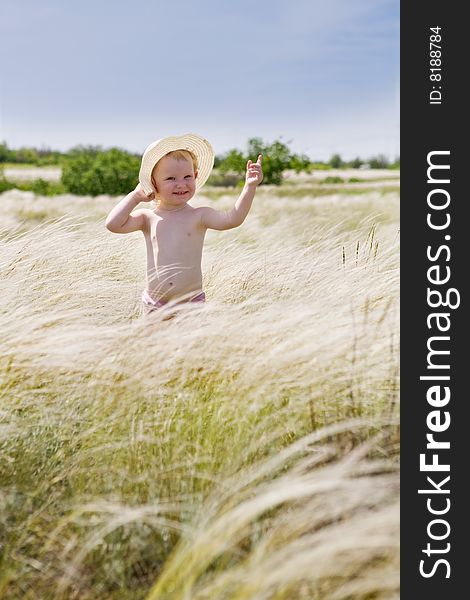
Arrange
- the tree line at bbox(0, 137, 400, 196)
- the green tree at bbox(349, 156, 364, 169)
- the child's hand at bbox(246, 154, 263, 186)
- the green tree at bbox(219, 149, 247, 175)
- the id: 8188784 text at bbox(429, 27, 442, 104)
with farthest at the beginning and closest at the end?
the green tree at bbox(349, 156, 364, 169) < the tree line at bbox(0, 137, 400, 196) < the green tree at bbox(219, 149, 247, 175) < the child's hand at bbox(246, 154, 263, 186) < the id: 8188784 text at bbox(429, 27, 442, 104)

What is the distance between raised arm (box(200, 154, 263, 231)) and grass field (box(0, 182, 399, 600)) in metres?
0.49

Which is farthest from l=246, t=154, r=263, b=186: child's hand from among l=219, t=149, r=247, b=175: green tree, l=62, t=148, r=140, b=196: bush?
l=62, t=148, r=140, b=196: bush

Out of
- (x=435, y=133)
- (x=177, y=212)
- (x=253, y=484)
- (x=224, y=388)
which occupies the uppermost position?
(x=435, y=133)

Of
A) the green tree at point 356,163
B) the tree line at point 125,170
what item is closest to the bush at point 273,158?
the tree line at point 125,170

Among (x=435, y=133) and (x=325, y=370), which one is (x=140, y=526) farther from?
(x=435, y=133)

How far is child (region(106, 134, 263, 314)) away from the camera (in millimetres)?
3576

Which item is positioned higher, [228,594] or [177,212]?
[177,212]

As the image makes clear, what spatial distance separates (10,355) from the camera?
2764 millimetres

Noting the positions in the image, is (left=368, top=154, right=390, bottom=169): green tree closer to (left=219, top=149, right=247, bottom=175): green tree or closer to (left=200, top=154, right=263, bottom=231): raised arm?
(left=219, top=149, right=247, bottom=175): green tree

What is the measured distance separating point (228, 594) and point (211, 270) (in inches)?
129

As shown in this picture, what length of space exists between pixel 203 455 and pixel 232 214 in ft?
4.89

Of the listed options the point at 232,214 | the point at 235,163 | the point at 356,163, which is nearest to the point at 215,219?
the point at 232,214

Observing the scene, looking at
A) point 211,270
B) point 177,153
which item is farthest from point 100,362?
point 211,270

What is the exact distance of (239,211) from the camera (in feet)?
11.3
